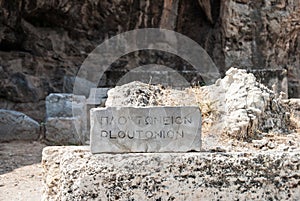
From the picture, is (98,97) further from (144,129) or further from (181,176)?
(181,176)

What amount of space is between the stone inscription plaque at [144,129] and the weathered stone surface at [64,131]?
3.70m

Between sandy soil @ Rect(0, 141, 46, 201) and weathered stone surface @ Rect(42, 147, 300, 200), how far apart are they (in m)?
1.56

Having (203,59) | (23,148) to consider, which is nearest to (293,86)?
(203,59)

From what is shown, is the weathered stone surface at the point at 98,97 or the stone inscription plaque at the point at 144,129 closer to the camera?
the stone inscription plaque at the point at 144,129

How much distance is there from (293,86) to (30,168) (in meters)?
6.65

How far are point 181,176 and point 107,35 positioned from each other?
773cm

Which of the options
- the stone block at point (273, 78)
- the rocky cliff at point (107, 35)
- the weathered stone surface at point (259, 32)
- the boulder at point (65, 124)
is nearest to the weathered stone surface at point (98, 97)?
the boulder at point (65, 124)

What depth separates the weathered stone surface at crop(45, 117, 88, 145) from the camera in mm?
5992

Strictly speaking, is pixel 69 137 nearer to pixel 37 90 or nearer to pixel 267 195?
pixel 37 90

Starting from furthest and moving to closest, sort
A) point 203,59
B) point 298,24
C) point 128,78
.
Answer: point 203,59, point 298,24, point 128,78

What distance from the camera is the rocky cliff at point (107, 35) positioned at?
349 inches

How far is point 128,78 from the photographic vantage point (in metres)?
8.41

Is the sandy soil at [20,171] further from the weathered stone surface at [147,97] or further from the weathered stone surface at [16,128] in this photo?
the weathered stone surface at [147,97]

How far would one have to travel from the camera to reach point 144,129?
234 centimetres
